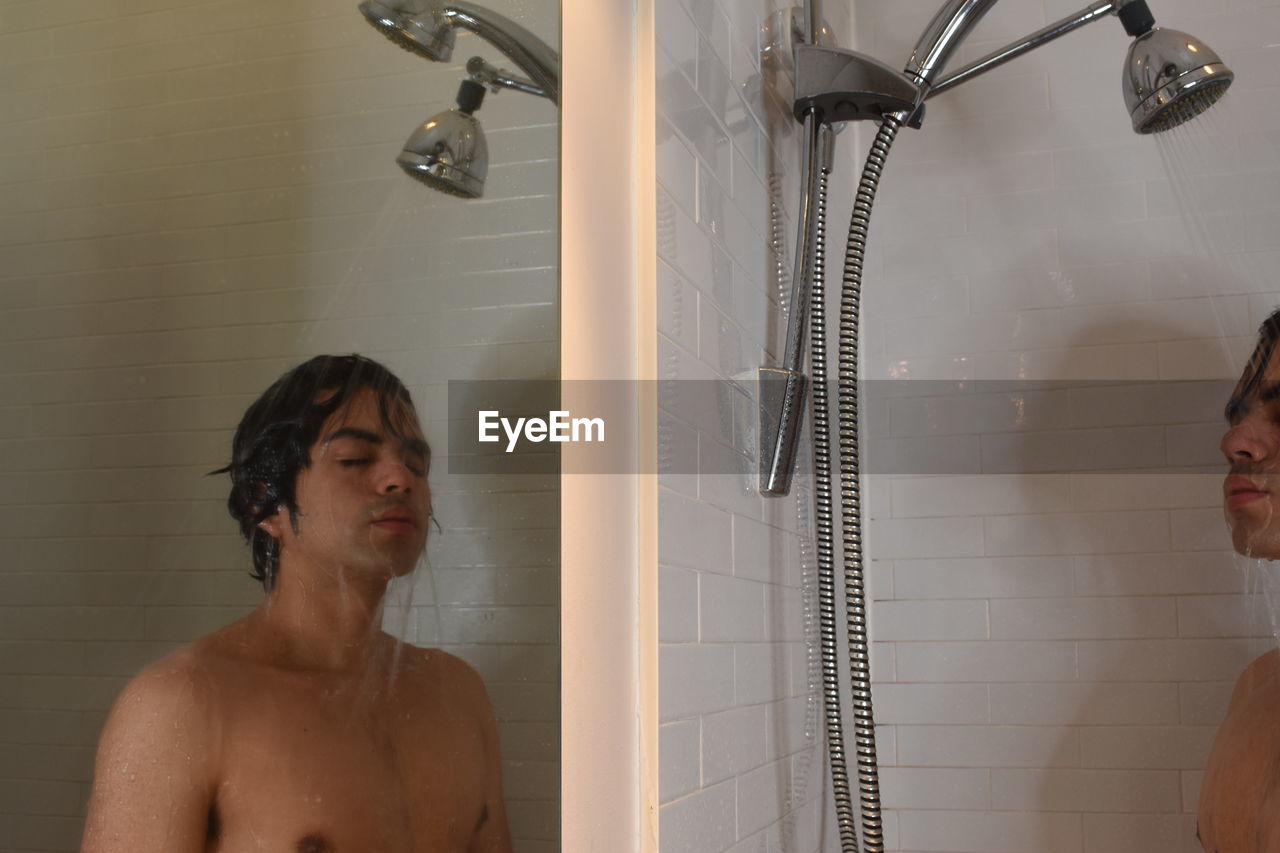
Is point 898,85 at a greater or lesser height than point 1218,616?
greater

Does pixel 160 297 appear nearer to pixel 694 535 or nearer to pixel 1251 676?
pixel 694 535

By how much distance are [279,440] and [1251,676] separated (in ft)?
4.79

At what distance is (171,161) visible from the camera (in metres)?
0.48

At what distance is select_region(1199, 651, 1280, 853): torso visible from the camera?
1.37 meters

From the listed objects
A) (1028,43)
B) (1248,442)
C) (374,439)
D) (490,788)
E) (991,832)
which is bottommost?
(991,832)

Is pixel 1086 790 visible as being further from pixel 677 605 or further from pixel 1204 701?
pixel 677 605

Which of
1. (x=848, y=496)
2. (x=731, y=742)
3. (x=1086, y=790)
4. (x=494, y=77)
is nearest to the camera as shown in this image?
(x=494, y=77)

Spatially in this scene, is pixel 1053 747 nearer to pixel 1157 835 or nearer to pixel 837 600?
pixel 1157 835

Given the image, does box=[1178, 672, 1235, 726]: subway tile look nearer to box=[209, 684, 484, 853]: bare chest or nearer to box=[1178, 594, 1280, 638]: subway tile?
box=[1178, 594, 1280, 638]: subway tile

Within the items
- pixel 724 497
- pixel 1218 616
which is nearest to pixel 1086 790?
pixel 1218 616

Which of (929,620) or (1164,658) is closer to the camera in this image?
(1164,658)

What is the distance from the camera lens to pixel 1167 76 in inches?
54.3

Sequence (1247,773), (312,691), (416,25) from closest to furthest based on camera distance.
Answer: (312,691) → (416,25) → (1247,773)

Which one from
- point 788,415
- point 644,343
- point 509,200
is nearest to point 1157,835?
point 788,415
